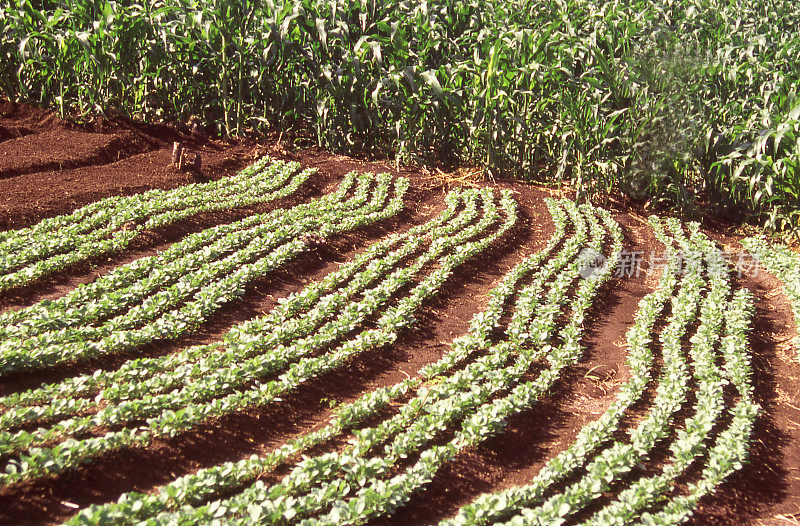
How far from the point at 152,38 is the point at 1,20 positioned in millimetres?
1630

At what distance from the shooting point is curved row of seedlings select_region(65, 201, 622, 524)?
3.30 metres

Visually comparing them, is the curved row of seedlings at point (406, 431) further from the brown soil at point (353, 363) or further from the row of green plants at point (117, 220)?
the row of green plants at point (117, 220)

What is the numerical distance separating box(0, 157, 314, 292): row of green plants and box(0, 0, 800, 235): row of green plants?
4.62 feet

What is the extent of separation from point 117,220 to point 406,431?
3.70 meters

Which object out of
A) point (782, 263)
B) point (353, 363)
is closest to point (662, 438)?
point (353, 363)

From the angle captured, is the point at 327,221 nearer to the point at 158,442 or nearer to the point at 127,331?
the point at 127,331

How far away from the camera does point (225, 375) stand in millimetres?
4312

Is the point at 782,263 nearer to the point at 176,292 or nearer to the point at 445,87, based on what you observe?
the point at 445,87

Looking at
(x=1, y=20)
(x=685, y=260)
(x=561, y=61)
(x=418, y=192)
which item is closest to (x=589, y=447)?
(x=685, y=260)

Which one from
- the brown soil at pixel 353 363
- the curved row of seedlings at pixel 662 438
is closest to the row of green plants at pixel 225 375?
the brown soil at pixel 353 363

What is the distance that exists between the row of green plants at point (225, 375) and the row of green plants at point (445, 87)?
2.84 metres

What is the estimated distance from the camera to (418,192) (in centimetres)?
852

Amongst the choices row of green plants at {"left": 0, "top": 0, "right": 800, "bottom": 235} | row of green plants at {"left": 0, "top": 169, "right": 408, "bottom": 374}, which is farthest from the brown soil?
row of green plants at {"left": 0, "top": 0, "right": 800, "bottom": 235}

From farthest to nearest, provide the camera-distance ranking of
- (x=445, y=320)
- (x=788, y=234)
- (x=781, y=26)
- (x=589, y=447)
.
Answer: (x=781, y=26), (x=788, y=234), (x=445, y=320), (x=589, y=447)
